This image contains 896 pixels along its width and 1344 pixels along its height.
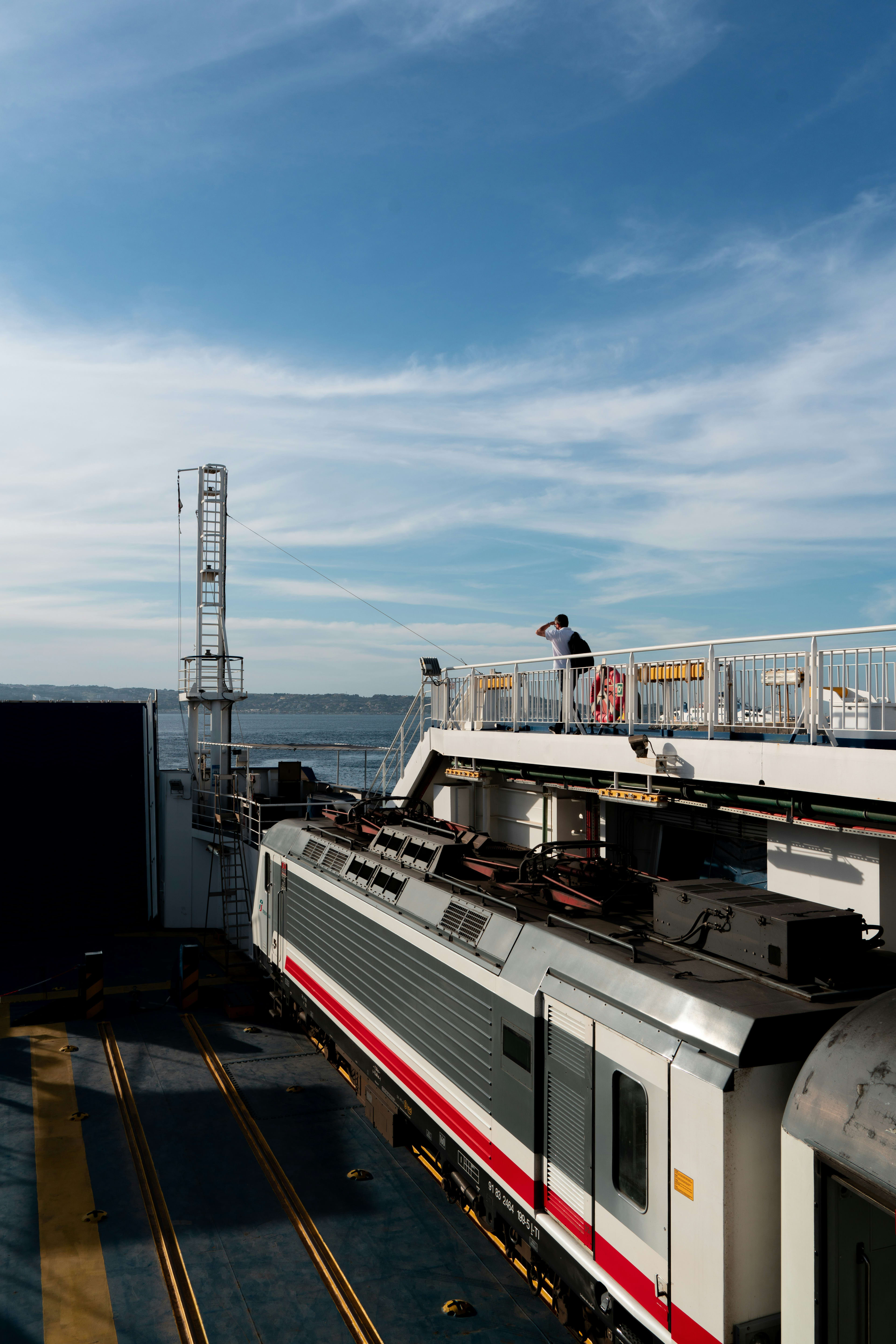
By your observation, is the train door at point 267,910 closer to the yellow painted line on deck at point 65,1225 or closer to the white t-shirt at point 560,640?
the yellow painted line on deck at point 65,1225

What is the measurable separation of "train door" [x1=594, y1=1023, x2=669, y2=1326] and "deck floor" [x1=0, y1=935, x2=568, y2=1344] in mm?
2498

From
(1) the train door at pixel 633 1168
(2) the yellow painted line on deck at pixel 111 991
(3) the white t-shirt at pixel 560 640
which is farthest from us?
(2) the yellow painted line on deck at pixel 111 991

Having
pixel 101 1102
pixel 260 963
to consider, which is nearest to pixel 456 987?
pixel 101 1102

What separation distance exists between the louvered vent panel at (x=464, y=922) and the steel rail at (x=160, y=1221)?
13.9 ft

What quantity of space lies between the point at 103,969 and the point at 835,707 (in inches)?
658

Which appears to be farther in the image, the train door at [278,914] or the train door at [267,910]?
the train door at [267,910]

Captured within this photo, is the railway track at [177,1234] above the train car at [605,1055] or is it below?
below

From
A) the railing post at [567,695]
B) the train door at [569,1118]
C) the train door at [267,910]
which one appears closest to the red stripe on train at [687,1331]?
the train door at [569,1118]

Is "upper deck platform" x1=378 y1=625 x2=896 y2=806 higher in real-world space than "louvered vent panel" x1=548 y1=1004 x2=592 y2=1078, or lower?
higher

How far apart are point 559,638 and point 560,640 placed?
0.16 feet

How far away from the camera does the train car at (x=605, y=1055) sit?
5.64 m

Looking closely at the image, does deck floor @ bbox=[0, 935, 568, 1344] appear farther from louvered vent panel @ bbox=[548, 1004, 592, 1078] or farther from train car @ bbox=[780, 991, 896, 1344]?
train car @ bbox=[780, 991, 896, 1344]

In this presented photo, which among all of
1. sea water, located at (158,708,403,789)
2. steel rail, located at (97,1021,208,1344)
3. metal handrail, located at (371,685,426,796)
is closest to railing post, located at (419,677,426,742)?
metal handrail, located at (371,685,426,796)

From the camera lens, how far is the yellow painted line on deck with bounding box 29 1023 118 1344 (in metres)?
8.41
